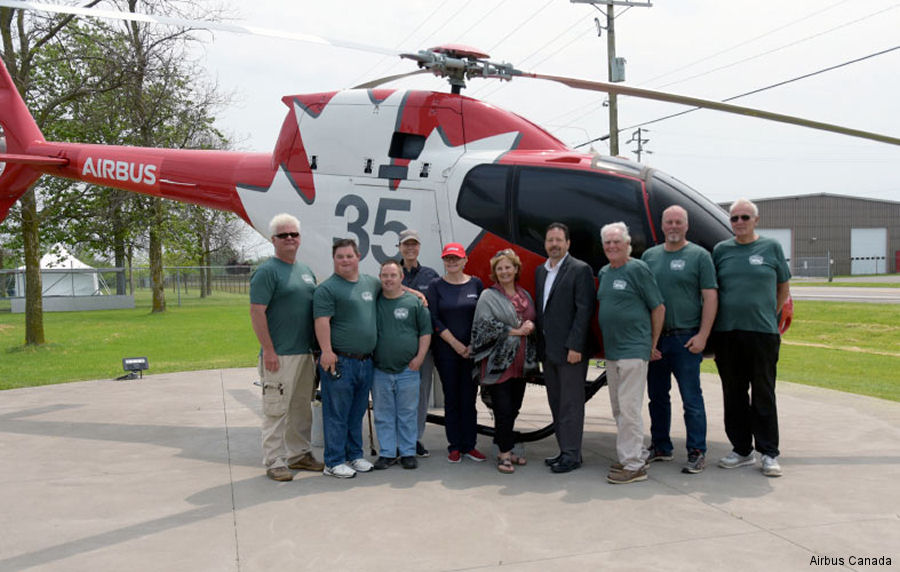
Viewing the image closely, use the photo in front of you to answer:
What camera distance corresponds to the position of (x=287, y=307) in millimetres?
4996

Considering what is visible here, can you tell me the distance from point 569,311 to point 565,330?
0.15 metres

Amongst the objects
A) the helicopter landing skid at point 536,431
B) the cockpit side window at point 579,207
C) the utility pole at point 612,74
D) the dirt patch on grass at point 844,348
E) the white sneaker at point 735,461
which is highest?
the utility pole at point 612,74

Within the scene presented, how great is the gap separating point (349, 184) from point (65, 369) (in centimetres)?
827

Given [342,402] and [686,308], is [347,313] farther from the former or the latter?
[686,308]

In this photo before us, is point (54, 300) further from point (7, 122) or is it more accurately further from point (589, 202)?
point (589, 202)

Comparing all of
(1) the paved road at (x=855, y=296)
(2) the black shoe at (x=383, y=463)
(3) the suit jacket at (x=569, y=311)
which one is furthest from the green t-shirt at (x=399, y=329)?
(1) the paved road at (x=855, y=296)

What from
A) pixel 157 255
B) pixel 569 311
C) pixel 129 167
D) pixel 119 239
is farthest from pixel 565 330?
pixel 119 239

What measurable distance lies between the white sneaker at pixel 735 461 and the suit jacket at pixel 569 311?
137 centimetres

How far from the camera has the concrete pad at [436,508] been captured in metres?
3.60

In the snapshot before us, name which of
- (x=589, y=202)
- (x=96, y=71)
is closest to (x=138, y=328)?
(x=96, y=71)

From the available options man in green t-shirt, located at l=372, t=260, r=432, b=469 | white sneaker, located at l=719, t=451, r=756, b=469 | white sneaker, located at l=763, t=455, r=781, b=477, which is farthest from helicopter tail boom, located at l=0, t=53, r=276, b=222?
white sneaker, located at l=763, t=455, r=781, b=477

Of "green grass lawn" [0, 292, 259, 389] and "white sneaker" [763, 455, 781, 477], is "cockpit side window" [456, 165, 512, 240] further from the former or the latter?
"green grass lawn" [0, 292, 259, 389]

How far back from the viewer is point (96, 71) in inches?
567

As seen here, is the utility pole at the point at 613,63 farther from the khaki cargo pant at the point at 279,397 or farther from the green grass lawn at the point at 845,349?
the khaki cargo pant at the point at 279,397
